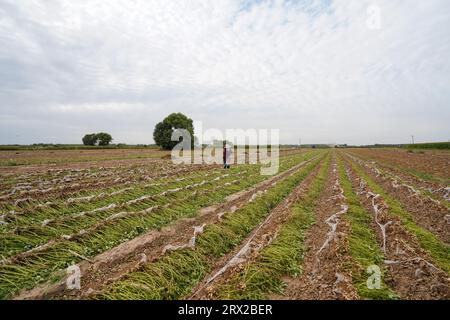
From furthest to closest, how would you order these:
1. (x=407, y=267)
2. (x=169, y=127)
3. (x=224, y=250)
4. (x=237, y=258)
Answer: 1. (x=169, y=127)
2. (x=224, y=250)
3. (x=237, y=258)
4. (x=407, y=267)

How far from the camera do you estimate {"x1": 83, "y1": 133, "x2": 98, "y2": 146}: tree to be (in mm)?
91188

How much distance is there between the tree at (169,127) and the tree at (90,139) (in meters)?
44.3

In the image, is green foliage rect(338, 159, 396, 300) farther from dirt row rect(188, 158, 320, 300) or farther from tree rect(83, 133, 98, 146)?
tree rect(83, 133, 98, 146)

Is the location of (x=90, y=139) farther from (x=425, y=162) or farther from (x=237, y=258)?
(x=237, y=258)

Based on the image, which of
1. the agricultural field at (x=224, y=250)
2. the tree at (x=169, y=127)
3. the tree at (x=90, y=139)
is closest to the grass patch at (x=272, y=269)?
the agricultural field at (x=224, y=250)

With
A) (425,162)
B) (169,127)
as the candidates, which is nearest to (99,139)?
(169,127)

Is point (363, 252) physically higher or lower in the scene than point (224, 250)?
higher

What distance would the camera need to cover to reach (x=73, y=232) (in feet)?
22.3

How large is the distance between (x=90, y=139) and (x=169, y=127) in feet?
169

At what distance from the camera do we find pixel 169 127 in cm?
5731
